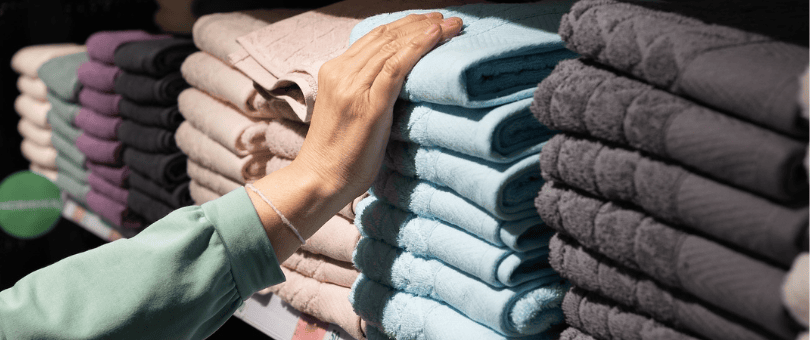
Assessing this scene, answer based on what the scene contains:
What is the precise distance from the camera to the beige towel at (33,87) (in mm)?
1590

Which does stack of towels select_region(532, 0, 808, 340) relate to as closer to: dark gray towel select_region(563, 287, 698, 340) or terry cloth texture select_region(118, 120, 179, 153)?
dark gray towel select_region(563, 287, 698, 340)

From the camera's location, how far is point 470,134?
0.48 meters

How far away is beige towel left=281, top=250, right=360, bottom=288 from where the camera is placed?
729mm

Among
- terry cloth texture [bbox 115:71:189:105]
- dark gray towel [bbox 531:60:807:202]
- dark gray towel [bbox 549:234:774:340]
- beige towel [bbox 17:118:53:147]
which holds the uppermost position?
dark gray towel [bbox 531:60:807:202]

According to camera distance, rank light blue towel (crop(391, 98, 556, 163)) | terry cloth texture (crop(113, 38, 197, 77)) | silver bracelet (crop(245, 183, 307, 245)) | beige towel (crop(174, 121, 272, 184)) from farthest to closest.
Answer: terry cloth texture (crop(113, 38, 197, 77)) → beige towel (crop(174, 121, 272, 184)) → silver bracelet (crop(245, 183, 307, 245)) → light blue towel (crop(391, 98, 556, 163))

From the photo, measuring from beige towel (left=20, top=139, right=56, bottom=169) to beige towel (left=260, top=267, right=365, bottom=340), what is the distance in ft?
3.61

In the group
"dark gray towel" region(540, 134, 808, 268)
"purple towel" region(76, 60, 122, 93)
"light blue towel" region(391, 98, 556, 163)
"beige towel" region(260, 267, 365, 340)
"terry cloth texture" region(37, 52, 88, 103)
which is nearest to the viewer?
"dark gray towel" region(540, 134, 808, 268)

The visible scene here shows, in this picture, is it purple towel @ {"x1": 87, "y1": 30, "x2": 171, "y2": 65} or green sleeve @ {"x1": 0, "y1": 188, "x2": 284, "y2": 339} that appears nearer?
green sleeve @ {"x1": 0, "y1": 188, "x2": 284, "y2": 339}

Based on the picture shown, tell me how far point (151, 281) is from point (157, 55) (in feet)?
2.10

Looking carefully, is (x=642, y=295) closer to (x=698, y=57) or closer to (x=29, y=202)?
(x=698, y=57)

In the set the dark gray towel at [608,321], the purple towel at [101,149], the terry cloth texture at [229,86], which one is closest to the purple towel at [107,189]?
the purple towel at [101,149]

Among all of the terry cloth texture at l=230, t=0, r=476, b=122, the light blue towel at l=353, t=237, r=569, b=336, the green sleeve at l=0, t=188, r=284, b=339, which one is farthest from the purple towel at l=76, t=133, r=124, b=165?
the light blue towel at l=353, t=237, r=569, b=336

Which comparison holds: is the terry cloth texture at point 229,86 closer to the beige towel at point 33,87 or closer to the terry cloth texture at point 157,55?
the terry cloth texture at point 157,55

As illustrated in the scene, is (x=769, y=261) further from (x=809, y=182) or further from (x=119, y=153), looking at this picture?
(x=119, y=153)
